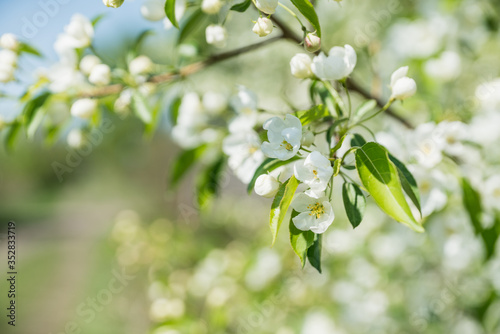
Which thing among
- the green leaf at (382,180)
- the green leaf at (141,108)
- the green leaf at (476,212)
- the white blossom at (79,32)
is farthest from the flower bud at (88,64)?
the green leaf at (476,212)

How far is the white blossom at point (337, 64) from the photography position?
92 centimetres

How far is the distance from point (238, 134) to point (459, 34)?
5.07 ft

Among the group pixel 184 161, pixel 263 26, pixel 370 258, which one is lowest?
pixel 370 258

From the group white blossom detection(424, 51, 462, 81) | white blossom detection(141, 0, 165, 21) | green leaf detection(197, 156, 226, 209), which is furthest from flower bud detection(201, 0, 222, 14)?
white blossom detection(424, 51, 462, 81)

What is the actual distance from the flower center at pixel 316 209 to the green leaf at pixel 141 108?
624 mm

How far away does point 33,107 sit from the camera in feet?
3.98

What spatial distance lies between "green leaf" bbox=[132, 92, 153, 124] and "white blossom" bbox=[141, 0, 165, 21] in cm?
22

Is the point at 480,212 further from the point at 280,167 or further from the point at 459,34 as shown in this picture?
the point at 459,34

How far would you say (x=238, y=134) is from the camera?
1175mm

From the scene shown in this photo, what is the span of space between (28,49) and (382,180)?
1.10 m

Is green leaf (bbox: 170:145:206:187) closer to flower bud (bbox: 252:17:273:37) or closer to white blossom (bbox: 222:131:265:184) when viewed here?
white blossom (bbox: 222:131:265:184)

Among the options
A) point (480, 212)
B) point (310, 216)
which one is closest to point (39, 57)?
point (310, 216)

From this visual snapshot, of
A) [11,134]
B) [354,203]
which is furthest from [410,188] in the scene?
[11,134]

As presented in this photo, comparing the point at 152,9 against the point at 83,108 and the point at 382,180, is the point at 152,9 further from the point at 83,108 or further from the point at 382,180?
the point at 382,180
